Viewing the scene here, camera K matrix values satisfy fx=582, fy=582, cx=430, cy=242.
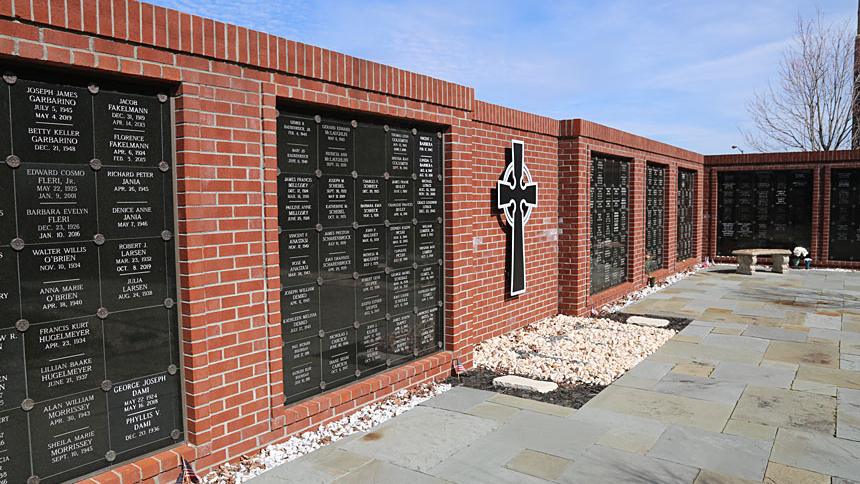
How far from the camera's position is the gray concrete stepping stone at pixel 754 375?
5.98 meters

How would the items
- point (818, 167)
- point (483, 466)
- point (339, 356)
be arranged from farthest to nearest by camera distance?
point (818, 167), point (339, 356), point (483, 466)

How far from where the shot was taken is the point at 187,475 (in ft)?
12.2

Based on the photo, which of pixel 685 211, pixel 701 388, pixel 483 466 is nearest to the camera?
pixel 483 466

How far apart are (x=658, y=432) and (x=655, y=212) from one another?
9863 mm

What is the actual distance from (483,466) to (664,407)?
7.03ft

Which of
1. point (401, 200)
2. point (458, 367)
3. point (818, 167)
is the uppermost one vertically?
point (818, 167)

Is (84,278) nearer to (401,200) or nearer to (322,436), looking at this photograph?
(322,436)

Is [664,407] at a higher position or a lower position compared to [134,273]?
lower

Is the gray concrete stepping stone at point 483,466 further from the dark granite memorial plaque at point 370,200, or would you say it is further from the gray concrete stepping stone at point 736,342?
the gray concrete stepping stone at point 736,342

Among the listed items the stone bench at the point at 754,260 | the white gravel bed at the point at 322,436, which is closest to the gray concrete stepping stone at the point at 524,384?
the white gravel bed at the point at 322,436

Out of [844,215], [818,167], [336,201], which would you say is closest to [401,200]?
[336,201]

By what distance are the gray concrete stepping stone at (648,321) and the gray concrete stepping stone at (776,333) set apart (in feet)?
3.65

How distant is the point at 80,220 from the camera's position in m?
3.28

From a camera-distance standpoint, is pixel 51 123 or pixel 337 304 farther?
pixel 337 304
